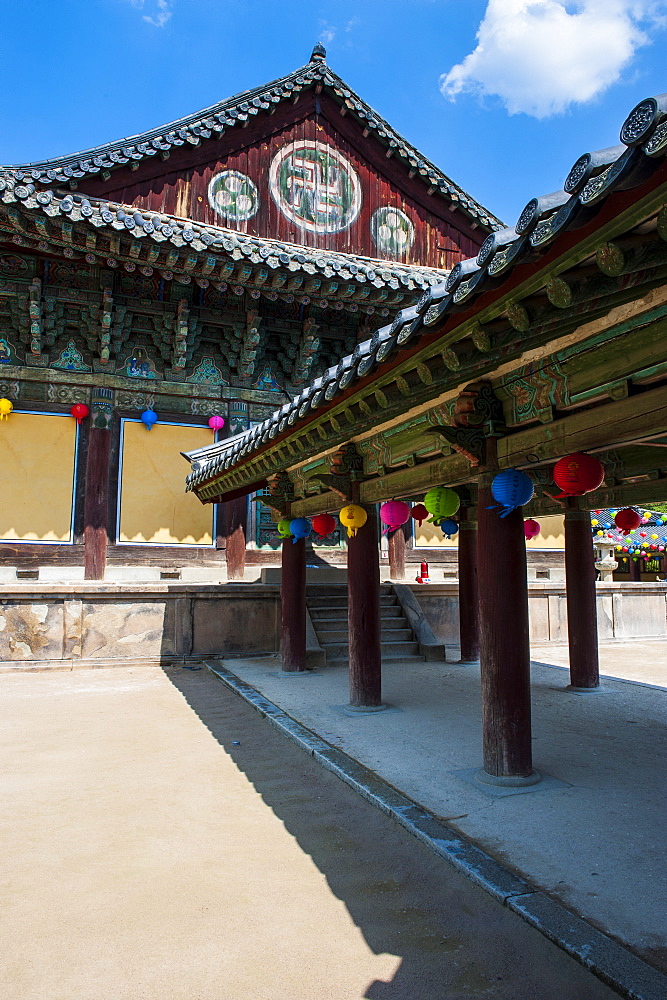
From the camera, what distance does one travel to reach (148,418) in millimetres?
12672

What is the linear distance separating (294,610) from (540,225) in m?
7.82

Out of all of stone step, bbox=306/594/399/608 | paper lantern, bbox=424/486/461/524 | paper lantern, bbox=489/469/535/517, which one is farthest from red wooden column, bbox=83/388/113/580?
paper lantern, bbox=489/469/535/517

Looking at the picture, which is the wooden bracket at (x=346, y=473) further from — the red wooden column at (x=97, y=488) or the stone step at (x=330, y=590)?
the red wooden column at (x=97, y=488)

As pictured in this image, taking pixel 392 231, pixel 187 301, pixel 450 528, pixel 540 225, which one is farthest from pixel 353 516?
pixel 392 231

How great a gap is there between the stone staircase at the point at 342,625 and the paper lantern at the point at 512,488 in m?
6.87

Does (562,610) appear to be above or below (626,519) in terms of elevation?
below

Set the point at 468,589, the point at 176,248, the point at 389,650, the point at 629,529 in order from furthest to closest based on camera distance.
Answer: the point at 389,650, the point at 468,589, the point at 176,248, the point at 629,529

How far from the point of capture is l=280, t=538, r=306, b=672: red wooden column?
9.98m

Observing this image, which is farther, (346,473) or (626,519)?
(626,519)

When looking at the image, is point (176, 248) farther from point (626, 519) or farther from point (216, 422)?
point (626, 519)

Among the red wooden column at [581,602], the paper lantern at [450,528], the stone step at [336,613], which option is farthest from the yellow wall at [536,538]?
the red wooden column at [581,602]

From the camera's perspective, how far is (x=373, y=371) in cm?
487

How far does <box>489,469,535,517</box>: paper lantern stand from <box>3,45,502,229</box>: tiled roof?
9.36 m

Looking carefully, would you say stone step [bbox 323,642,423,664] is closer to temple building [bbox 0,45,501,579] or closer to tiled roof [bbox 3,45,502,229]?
temple building [bbox 0,45,501,579]
